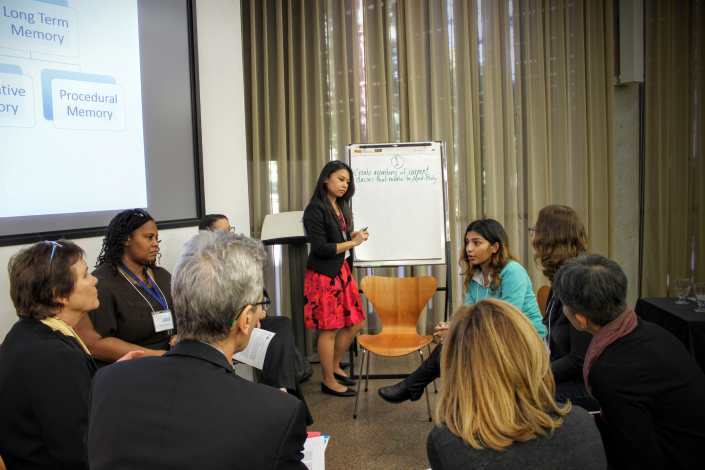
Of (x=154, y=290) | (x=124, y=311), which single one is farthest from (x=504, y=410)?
(x=154, y=290)

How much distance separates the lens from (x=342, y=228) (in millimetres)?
3287

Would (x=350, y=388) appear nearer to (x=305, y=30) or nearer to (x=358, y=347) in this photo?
(x=358, y=347)

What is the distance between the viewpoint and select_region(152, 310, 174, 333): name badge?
2.16m

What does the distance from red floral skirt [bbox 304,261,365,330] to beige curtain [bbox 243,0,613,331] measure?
1243 millimetres

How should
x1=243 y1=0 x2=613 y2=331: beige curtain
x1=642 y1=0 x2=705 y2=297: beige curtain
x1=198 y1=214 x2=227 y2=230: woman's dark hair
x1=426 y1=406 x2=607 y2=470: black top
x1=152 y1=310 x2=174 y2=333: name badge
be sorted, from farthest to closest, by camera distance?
x1=642 y1=0 x2=705 y2=297: beige curtain → x1=243 y1=0 x2=613 y2=331: beige curtain → x1=198 y1=214 x2=227 y2=230: woman's dark hair → x1=152 y1=310 x2=174 y2=333: name badge → x1=426 y1=406 x2=607 y2=470: black top

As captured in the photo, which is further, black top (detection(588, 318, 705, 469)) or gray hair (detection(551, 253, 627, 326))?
gray hair (detection(551, 253, 627, 326))

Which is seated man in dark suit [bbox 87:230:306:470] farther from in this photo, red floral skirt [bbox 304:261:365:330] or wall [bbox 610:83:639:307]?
wall [bbox 610:83:639:307]

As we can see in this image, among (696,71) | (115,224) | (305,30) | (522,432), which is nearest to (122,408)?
(522,432)

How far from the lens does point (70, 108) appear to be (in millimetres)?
2303

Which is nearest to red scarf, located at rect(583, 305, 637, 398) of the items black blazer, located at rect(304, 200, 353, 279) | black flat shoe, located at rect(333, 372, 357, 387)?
black blazer, located at rect(304, 200, 353, 279)

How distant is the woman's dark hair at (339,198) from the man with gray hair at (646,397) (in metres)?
2.10

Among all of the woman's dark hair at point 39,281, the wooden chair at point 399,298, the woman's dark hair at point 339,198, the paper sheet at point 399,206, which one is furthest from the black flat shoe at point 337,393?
the woman's dark hair at point 39,281

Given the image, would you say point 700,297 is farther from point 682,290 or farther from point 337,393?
point 337,393

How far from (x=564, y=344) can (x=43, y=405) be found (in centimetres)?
191
